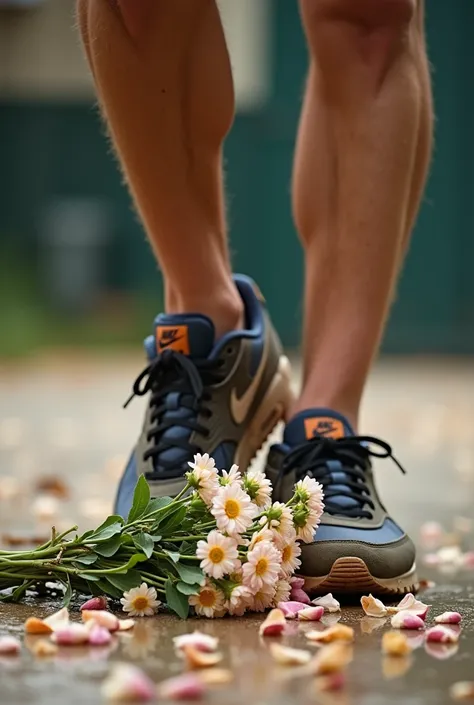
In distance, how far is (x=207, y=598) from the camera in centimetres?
154

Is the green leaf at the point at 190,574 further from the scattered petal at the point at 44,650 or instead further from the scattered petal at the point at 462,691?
the scattered petal at the point at 462,691

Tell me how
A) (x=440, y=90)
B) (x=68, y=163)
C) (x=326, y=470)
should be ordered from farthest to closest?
(x=68, y=163)
(x=440, y=90)
(x=326, y=470)

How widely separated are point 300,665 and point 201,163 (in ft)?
3.05

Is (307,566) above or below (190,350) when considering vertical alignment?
below

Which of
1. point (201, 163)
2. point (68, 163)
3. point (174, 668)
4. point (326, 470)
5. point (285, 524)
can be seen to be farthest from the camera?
point (68, 163)

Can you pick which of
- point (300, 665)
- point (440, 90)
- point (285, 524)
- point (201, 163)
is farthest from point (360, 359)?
point (440, 90)

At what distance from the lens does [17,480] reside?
127 inches

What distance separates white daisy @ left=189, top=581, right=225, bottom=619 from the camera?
1.54 m

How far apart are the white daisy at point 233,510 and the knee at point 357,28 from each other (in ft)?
2.62

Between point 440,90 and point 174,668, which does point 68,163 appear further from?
point 174,668

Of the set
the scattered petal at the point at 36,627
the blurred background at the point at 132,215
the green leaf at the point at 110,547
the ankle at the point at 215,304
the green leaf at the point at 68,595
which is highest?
the ankle at the point at 215,304

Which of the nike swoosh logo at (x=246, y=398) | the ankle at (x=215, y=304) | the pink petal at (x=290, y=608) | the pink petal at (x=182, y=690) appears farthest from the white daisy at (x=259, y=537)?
the ankle at (x=215, y=304)

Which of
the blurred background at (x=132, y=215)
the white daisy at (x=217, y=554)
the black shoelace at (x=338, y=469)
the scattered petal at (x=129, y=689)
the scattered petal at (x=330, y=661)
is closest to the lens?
the scattered petal at (x=129, y=689)

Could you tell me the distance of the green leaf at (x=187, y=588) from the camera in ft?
4.98
